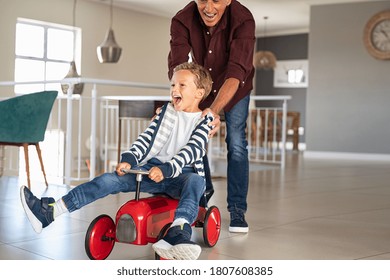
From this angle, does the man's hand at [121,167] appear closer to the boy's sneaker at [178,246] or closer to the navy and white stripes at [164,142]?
the navy and white stripes at [164,142]

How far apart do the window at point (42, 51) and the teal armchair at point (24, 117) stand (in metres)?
4.36

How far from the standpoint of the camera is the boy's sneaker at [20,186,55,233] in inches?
65.1

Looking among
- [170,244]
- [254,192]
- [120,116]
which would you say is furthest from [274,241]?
[120,116]

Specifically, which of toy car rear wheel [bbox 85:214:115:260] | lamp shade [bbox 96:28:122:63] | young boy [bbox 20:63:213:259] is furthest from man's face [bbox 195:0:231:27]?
lamp shade [bbox 96:28:122:63]

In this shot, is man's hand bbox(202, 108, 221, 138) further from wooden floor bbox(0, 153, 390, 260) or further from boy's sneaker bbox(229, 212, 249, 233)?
boy's sneaker bbox(229, 212, 249, 233)

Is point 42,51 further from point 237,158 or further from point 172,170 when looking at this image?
point 172,170

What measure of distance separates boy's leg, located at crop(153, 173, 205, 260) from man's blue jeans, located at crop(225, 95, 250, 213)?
0.55 m

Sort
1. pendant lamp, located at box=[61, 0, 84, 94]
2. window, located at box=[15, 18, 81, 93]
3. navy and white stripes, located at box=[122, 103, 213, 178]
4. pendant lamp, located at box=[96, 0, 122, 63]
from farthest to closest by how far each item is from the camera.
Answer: window, located at box=[15, 18, 81, 93] < pendant lamp, located at box=[96, 0, 122, 63] < pendant lamp, located at box=[61, 0, 84, 94] < navy and white stripes, located at box=[122, 103, 213, 178]

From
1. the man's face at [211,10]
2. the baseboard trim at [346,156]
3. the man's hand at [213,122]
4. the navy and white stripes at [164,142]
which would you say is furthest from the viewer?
the baseboard trim at [346,156]

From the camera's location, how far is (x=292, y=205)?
316 cm

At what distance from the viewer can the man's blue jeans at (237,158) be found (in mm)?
2299

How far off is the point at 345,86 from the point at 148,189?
7.03 meters

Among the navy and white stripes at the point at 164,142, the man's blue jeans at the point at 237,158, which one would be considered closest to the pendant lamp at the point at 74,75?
the man's blue jeans at the point at 237,158
